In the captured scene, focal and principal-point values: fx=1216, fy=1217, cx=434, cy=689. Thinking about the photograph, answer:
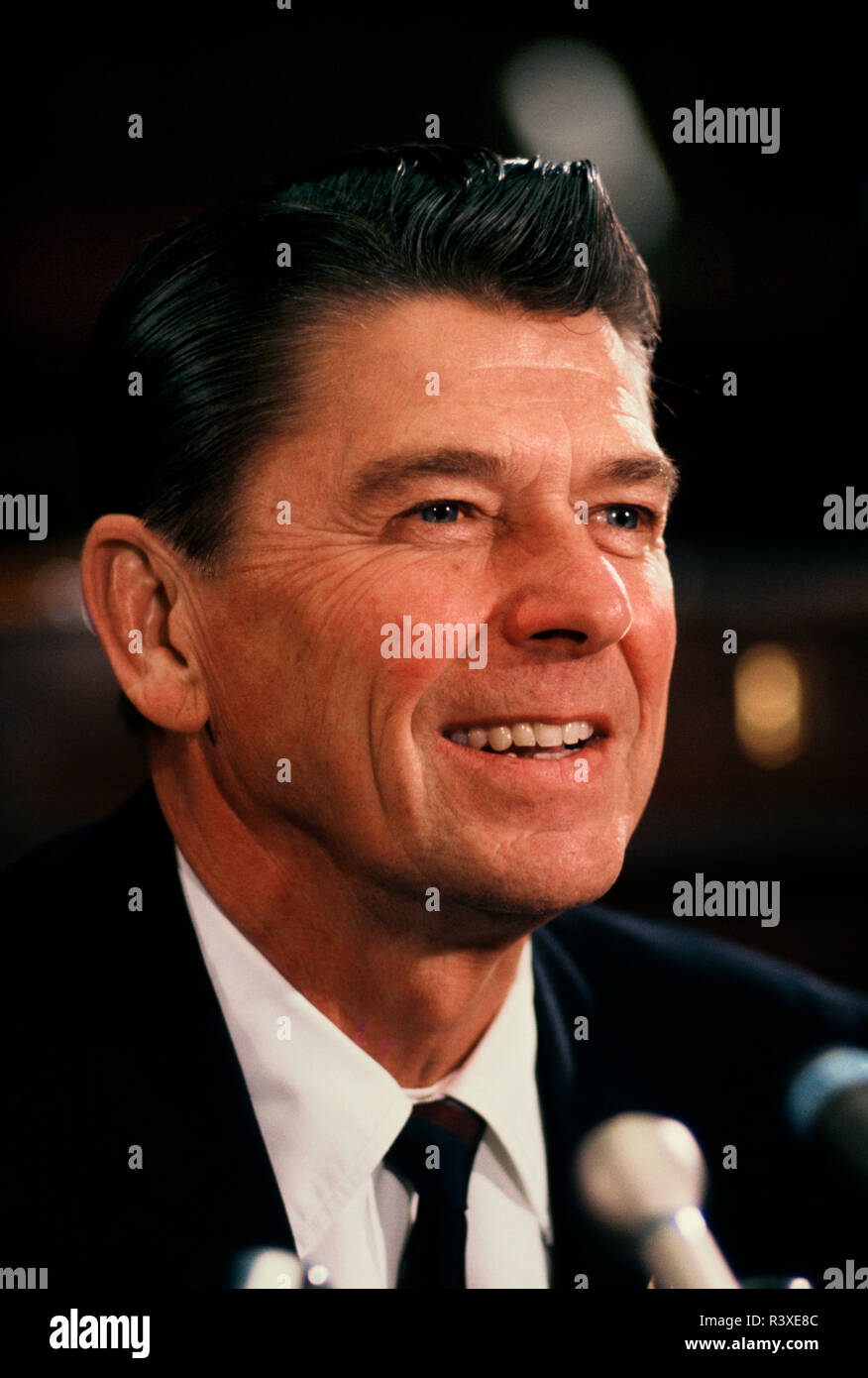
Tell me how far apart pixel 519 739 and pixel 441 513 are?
230 mm

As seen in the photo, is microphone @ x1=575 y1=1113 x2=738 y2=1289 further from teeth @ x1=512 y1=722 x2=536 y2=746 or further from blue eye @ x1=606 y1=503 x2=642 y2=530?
blue eye @ x1=606 y1=503 x2=642 y2=530

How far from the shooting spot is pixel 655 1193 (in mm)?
1391

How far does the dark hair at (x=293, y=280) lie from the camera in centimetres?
117

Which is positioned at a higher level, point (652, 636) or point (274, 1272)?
point (652, 636)

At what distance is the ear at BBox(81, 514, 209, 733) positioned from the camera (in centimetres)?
124

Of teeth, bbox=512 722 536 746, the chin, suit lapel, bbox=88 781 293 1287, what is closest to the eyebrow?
teeth, bbox=512 722 536 746

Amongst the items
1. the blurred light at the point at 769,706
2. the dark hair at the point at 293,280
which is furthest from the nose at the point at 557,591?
the blurred light at the point at 769,706

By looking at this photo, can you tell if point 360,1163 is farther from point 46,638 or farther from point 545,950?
point 46,638

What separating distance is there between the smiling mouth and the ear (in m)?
0.27

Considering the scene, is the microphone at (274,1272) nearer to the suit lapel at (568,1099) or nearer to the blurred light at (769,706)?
the suit lapel at (568,1099)

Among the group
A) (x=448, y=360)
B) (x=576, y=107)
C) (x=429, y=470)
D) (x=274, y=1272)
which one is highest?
(x=576, y=107)

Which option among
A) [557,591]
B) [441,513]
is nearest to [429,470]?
[441,513]

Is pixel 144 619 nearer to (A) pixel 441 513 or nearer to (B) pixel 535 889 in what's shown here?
(A) pixel 441 513
